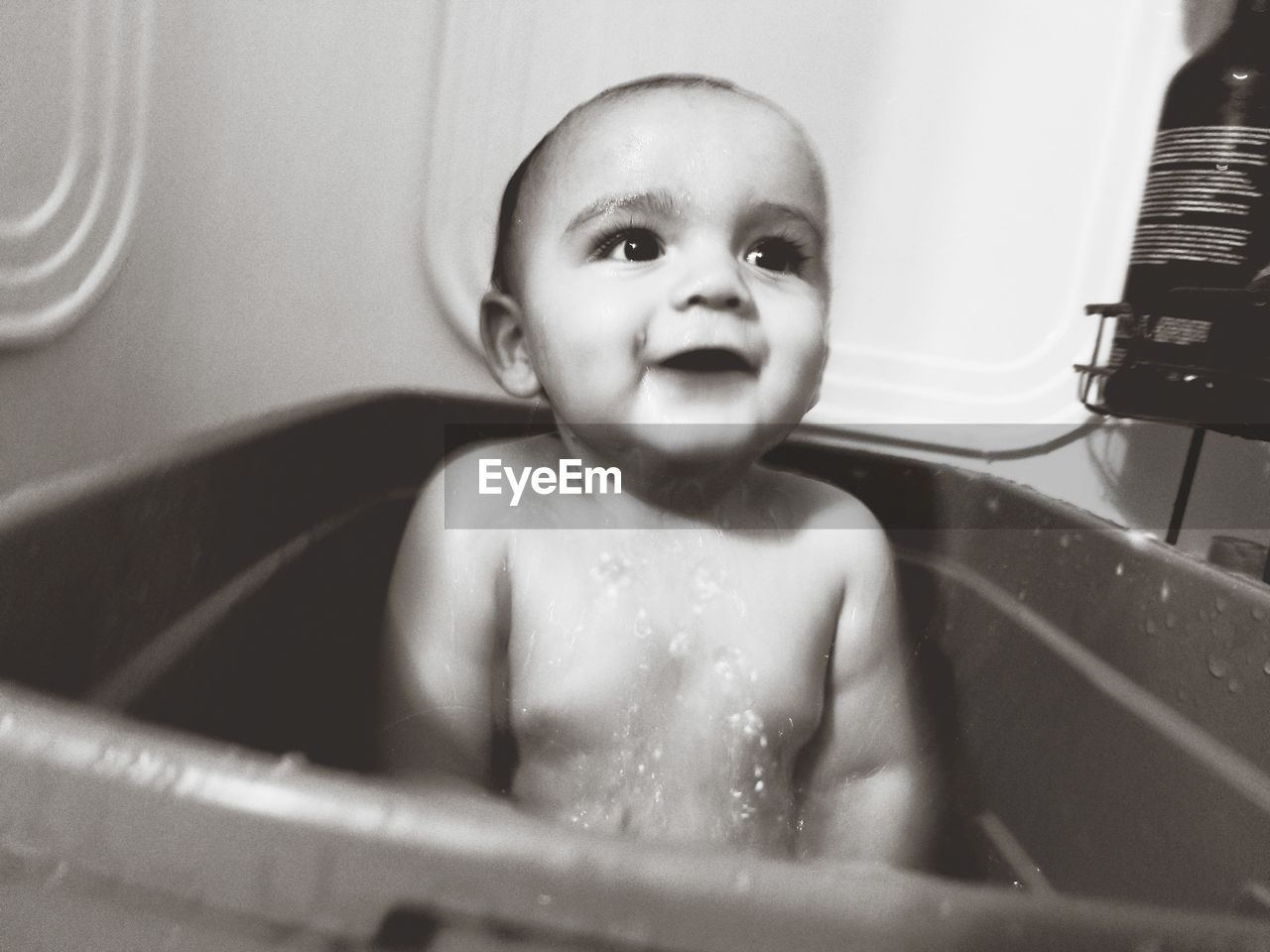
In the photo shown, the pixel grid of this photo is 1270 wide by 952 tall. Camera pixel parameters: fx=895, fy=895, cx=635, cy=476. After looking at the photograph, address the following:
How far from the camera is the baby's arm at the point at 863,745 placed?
60 cm

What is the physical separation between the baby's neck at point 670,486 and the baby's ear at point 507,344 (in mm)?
44

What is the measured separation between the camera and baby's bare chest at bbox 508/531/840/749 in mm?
556

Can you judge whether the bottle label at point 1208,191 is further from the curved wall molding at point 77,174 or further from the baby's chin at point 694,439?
the curved wall molding at point 77,174

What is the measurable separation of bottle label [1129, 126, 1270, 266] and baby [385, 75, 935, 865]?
0.35 metres

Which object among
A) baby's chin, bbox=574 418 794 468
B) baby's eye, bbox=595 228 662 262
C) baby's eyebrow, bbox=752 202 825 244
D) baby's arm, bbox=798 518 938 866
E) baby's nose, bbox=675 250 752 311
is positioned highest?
baby's eyebrow, bbox=752 202 825 244

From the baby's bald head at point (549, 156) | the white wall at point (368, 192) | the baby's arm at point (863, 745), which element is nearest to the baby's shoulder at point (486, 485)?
the baby's bald head at point (549, 156)

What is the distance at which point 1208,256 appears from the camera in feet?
2.35

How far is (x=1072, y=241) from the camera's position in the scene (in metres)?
0.99

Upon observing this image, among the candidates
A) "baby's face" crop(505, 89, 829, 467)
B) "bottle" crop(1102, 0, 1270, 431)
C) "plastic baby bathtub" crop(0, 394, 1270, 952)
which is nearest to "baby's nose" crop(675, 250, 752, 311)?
"baby's face" crop(505, 89, 829, 467)

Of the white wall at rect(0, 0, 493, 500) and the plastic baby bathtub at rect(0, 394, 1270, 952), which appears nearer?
the plastic baby bathtub at rect(0, 394, 1270, 952)

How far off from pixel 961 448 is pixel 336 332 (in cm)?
70

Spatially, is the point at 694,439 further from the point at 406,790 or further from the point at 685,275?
the point at 406,790

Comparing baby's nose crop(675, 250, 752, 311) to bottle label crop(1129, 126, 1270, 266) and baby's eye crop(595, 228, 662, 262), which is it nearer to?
baby's eye crop(595, 228, 662, 262)

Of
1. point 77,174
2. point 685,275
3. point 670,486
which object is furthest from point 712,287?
point 77,174
